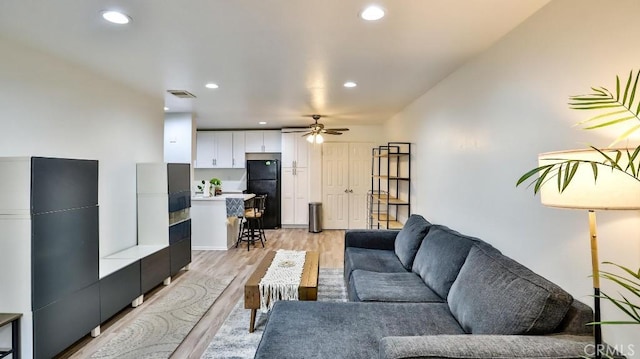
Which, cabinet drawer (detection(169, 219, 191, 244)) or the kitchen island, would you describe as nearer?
cabinet drawer (detection(169, 219, 191, 244))

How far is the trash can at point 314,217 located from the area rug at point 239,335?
335cm

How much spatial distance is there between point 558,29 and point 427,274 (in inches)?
71.8

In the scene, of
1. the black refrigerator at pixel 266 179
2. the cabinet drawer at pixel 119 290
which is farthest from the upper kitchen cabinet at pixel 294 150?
the cabinet drawer at pixel 119 290

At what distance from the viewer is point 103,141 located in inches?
131

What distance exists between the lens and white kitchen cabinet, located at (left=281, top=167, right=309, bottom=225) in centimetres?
718

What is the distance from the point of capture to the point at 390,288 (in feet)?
8.13

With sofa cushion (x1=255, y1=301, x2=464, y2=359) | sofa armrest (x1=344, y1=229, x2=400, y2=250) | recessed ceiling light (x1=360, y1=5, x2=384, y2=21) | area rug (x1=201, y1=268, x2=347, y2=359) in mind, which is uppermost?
recessed ceiling light (x1=360, y1=5, x2=384, y2=21)

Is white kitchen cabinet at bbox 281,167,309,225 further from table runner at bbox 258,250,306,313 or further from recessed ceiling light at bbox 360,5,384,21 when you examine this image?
recessed ceiling light at bbox 360,5,384,21

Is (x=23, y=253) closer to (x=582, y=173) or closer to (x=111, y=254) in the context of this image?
(x=111, y=254)

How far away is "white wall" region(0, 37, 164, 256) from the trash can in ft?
11.2

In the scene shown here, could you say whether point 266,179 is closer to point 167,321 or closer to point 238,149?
point 238,149

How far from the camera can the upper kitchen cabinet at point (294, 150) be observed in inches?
279

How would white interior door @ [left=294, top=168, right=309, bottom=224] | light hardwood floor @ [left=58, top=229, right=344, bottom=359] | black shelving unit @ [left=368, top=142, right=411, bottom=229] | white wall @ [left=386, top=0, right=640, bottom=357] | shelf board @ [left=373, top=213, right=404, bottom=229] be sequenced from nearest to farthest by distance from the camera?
white wall @ [left=386, top=0, right=640, bottom=357] < light hardwood floor @ [left=58, top=229, right=344, bottom=359] < black shelving unit @ [left=368, top=142, right=411, bottom=229] < shelf board @ [left=373, top=213, right=404, bottom=229] < white interior door @ [left=294, top=168, right=309, bottom=224]

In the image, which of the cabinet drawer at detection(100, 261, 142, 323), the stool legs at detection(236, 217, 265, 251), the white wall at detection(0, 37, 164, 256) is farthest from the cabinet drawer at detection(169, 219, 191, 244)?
the stool legs at detection(236, 217, 265, 251)
